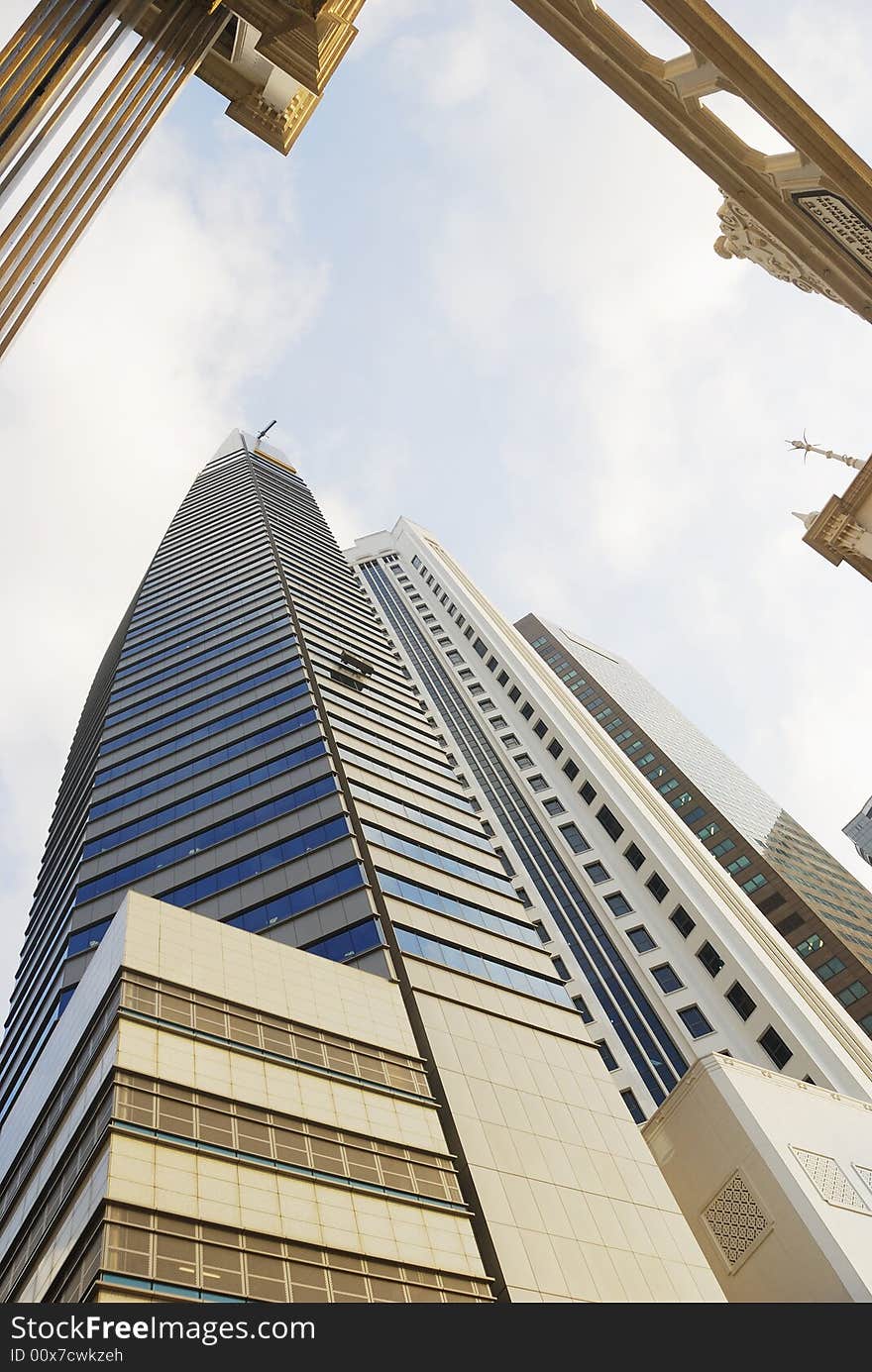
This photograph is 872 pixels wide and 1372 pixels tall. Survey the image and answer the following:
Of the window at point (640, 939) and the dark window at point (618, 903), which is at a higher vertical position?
the dark window at point (618, 903)

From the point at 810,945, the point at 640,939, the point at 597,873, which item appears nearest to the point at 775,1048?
the point at 640,939

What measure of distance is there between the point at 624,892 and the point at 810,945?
16.2 metres

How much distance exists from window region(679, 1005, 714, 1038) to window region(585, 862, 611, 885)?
14.8 meters

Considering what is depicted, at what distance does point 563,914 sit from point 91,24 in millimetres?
66384

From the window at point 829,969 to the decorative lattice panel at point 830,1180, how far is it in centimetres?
4222

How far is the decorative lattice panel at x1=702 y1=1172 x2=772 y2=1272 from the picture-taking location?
95.2 ft

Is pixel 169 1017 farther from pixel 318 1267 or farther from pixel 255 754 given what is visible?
pixel 255 754

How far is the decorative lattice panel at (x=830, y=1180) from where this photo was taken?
1140 inches

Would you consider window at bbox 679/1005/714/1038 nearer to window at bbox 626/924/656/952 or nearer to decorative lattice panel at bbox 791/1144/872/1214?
window at bbox 626/924/656/952

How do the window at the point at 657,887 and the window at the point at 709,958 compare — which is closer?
the window at the point at 709,958

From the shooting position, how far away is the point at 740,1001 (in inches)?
2272

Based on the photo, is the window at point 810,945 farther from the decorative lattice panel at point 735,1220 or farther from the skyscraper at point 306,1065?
the decorative lattice panel at point 735,1220

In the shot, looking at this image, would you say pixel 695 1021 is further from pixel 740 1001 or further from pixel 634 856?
pixel 634 856

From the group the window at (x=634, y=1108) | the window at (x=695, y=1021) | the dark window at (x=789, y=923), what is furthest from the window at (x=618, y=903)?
the window at (x=634, y=1108)
